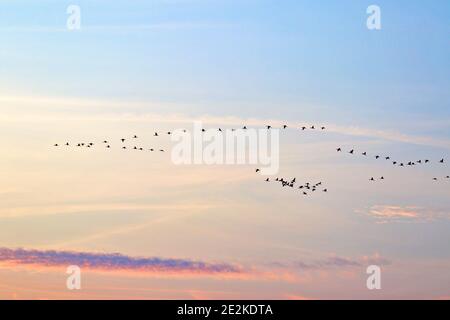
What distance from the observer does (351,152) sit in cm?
12119
